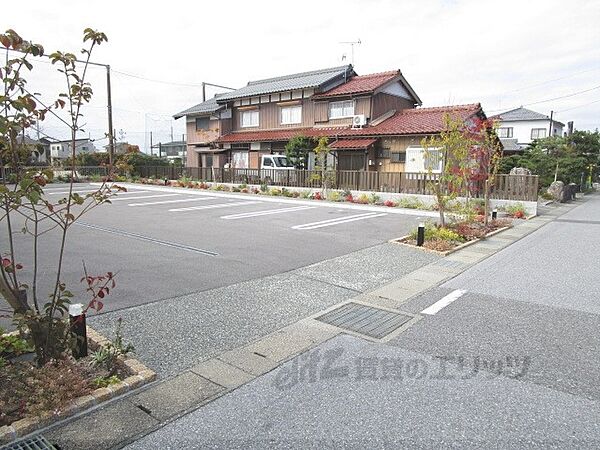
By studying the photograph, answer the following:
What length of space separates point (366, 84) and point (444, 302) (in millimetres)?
19457

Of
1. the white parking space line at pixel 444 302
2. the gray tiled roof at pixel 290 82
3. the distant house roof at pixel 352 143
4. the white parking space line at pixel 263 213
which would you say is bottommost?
the white parking space line at pixel 444 302

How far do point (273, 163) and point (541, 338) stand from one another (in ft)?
66.4

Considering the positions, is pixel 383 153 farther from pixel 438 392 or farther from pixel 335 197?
pixel 438 392

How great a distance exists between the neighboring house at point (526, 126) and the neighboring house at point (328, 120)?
25.0 metres

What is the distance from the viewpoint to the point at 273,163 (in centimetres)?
2331

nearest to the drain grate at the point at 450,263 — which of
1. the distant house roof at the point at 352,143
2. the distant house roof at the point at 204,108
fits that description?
the distant house roof at the point at 352,143

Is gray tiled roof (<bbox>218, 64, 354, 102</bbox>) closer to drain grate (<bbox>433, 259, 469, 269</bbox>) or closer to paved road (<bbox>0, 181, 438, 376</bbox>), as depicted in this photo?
paved road (<bbox>0, 181, 438, 376</bbox>)

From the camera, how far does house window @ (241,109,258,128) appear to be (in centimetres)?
2762

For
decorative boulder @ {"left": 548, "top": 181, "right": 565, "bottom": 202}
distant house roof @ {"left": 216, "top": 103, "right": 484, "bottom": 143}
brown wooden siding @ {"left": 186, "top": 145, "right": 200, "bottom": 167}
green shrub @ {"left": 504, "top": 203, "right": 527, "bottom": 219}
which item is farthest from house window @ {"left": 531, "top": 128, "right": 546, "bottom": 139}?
brown wooden siding @ {"left": 186, "top": 145, "right": 200, "bottom": 167}

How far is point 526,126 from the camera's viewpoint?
44.2 metres

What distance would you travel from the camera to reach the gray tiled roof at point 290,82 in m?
24.2

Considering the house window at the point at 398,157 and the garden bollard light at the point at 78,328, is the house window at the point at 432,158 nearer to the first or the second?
the house window at the point at 398,157

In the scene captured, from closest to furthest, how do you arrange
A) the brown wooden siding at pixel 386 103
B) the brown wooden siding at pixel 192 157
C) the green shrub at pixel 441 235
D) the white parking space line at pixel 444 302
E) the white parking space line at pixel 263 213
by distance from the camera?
the white parking space line at pixel 444 302, the green shrub at pixel 441 235, the white parking space line at pixel 263 213, the brown wooden siding at pixel 386 103, the brown wooden siding at pixel 192 157

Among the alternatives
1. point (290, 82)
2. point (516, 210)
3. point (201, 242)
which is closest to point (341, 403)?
point (201, 242)
